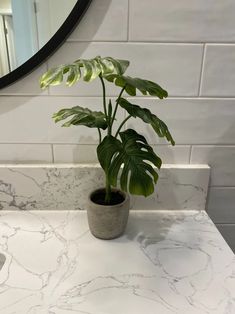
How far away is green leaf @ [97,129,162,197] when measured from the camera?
523 mm

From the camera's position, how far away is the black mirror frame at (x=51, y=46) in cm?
62

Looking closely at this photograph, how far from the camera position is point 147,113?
0.54 m

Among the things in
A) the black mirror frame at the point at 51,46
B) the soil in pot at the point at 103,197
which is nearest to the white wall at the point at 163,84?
the black mirror frame at the point at 51,46

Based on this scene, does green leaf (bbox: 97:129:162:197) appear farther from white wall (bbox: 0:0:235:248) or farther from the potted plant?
white wall (bbox: 0:0:235:248)

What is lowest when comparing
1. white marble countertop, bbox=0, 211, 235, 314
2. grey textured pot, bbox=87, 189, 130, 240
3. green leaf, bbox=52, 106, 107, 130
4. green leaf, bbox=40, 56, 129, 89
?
white marble countertop, bbox=0, 211, 235, 314

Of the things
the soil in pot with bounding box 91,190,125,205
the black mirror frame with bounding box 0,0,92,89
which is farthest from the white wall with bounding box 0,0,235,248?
the soil in pot with bounding box 91,190,125,205

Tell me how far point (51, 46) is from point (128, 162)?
1.09 feet

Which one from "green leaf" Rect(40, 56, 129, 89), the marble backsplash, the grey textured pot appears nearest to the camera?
"green leaf" Rect(40, 56, 129, 89)

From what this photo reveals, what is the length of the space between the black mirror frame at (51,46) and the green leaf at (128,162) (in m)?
0.27

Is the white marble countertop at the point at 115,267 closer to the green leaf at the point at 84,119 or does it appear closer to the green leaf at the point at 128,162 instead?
the green leaf at the point at 128,162

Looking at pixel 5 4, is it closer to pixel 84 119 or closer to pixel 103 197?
pixel 84 119

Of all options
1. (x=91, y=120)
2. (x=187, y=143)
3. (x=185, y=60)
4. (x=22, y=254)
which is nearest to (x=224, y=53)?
(x=185, y=60)

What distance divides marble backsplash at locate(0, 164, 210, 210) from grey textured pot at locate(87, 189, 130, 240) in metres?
0.10

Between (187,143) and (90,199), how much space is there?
0.98 feet
